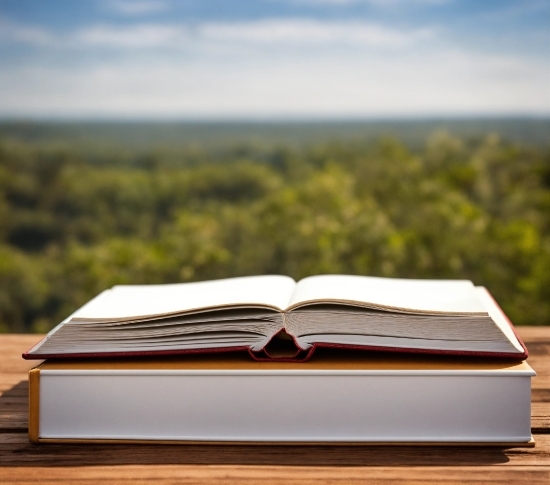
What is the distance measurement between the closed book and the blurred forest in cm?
229

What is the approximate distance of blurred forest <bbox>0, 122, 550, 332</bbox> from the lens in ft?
9.84

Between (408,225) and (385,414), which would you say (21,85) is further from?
(385,414)

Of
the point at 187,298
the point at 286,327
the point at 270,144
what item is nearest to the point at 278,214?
the point at 270,144

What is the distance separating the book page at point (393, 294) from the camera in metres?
0.74

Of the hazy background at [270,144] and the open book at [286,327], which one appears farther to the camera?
the hazy background at [270,144]

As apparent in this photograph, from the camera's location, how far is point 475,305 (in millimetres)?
770

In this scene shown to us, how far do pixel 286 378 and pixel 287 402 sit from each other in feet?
0.08

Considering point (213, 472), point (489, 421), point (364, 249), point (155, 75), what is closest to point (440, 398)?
point (489, 421)

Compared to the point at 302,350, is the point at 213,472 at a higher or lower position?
lower

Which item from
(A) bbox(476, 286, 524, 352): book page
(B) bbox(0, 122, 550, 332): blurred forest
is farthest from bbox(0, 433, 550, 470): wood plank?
(B) bbox(0, 122, 550, 332): blurred forest

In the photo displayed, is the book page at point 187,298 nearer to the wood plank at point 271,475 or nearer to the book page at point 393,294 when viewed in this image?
the book page at point 393,294

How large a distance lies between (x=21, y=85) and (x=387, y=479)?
112 inches

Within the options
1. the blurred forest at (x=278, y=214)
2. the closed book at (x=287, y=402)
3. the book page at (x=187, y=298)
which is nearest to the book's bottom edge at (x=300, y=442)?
the closed book at (x=287, y=402)

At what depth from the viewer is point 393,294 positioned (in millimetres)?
819
